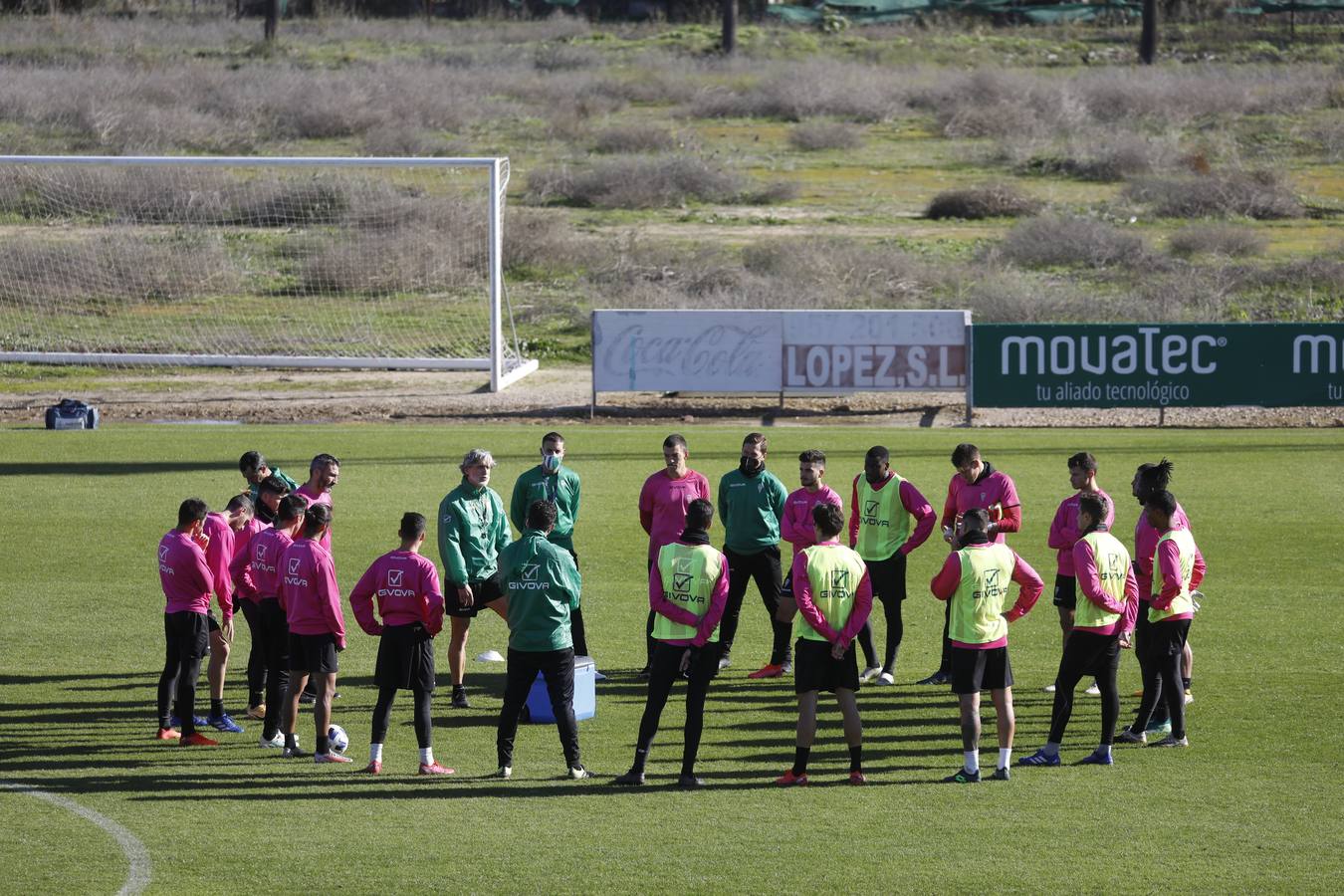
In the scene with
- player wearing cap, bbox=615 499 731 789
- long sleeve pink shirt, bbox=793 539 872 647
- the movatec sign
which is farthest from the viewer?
the movatec sign

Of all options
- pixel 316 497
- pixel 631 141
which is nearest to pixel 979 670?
pixel 316 497

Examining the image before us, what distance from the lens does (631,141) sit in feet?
163

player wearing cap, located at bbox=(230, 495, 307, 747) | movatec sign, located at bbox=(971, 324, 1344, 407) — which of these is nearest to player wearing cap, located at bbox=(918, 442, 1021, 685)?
player wearing cap, located at bbox=(230, 495, 307, 747)

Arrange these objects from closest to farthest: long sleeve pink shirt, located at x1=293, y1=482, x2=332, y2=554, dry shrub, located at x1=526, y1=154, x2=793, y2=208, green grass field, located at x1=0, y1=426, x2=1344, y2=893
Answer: green grass field, located at x1=0, y1=426, x2=1344, y2=893
long sleeve pink shirt, located at x1=293, y1=482, x2=332, y2=554
dry shrub, located at x1=526, y1=154, x2=793, y2=208

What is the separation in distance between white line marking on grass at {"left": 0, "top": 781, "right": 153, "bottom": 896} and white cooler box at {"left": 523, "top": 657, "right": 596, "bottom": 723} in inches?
120

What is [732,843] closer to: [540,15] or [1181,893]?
[1181,893]

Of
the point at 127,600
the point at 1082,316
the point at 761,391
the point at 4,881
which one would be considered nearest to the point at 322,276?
the point at 761,391

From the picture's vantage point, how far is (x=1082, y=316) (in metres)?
32.2

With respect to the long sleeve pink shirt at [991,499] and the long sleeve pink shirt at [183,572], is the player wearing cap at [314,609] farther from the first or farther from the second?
the long sleeve pink shirt at [991,499]

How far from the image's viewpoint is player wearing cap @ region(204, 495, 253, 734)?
11086mm

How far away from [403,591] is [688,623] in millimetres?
1802

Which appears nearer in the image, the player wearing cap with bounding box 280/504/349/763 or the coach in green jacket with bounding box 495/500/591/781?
the coach in green jacket with bounding box 495/500/591/781

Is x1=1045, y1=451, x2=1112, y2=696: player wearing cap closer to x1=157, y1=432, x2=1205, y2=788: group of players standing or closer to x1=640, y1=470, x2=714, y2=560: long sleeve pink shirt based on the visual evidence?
x1=157, y1=432, x2=1205, y2=788: group of players standing

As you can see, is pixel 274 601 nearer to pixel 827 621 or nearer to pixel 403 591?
pixel 403 591
